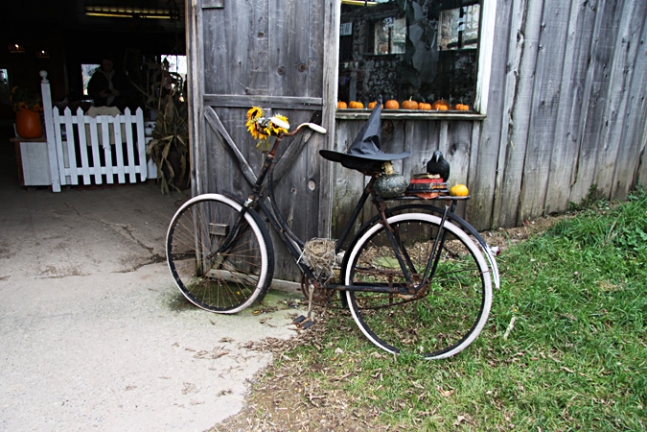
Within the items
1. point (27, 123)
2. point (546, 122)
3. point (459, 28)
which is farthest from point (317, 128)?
point (27, 123)

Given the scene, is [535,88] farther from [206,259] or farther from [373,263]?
[206,259]

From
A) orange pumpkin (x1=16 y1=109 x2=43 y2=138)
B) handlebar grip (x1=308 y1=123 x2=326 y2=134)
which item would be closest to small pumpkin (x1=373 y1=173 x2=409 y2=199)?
handlebar grip (x1=308 y1=123 x2=326 y2=134)

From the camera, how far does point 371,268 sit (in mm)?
3031

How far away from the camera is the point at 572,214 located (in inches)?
217

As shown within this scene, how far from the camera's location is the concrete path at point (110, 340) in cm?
237

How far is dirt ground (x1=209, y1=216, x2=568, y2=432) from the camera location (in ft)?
7.54

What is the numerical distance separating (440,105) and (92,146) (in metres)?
4.74

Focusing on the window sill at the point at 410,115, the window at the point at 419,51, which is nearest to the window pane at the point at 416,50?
the window at the point at 419,51

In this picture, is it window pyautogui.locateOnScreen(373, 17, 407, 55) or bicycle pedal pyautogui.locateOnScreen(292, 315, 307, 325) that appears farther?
window pyautogui.locateOnScreen(373, 17, 407, 55)

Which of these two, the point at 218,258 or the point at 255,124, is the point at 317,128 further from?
the point at 218,258

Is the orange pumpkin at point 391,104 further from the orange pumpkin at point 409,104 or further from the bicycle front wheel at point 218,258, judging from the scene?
the bicycle front wheel at point 218,258

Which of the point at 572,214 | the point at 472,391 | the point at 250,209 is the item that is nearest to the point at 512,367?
the point at 472,391

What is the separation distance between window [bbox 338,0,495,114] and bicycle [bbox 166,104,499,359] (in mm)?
1527

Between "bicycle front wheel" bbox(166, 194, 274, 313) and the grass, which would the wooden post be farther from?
the grass
